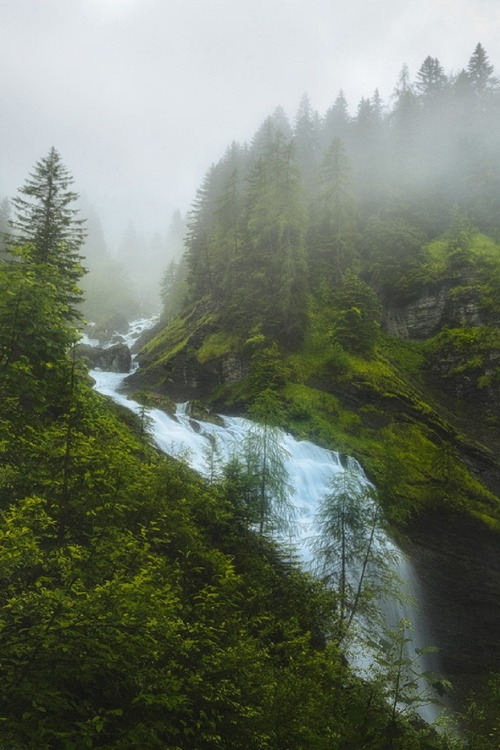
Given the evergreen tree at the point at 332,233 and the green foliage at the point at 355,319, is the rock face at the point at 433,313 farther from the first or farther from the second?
the evergreen tree at the point at 332,233

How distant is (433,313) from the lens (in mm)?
43281

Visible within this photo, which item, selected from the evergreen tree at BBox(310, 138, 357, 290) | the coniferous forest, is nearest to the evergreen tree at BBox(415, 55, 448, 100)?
the coniferous forest

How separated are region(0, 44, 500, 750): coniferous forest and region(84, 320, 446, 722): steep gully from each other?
983 millimetres

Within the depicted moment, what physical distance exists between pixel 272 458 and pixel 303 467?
8.37 metres

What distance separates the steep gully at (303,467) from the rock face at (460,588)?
0.82 meters

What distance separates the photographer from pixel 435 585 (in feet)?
74.7

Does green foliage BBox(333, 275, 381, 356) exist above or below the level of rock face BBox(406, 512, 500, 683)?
above

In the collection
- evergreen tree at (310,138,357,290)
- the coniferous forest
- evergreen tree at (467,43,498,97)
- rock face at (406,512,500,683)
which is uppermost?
evergreen tree at (467,43,498,97)

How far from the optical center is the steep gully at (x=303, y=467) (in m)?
20.0

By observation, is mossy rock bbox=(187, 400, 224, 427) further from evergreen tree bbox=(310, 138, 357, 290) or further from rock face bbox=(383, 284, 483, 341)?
rock face bbox=(383, 284, 483, 341)

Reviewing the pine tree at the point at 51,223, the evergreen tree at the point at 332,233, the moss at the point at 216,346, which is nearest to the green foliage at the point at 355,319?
the evergreen tree at the point at 332,233

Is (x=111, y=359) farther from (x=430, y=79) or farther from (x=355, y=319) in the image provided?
(x=430, y=79)

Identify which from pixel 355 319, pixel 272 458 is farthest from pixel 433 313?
pixel 272 458

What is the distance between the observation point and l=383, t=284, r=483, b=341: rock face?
136 ft
